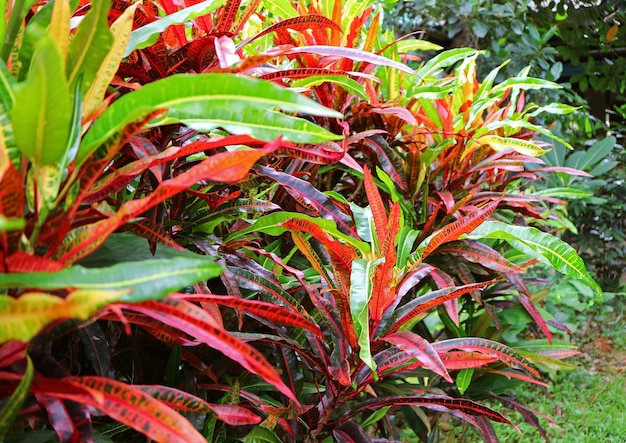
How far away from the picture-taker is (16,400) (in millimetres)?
420

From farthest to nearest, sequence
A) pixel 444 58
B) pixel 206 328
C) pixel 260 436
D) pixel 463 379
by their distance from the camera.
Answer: pixel 444 58 → pixel 463 379 → pixel 260 436 → pixel 206 328

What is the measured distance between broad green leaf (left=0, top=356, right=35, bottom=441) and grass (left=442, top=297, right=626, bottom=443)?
1395mm

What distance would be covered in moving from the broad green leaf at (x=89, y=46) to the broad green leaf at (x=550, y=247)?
62cm

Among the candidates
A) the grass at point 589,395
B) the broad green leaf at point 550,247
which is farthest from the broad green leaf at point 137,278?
the grass at point 589,395

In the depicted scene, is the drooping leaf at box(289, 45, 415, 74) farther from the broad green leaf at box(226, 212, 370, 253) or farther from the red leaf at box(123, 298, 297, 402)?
the red leaf at box(123, 298, 297, 402)

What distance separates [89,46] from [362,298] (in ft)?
1.29

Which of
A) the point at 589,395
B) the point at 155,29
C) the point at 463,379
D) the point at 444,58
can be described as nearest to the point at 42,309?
the point at 155,29

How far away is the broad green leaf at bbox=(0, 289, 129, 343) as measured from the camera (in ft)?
1.16

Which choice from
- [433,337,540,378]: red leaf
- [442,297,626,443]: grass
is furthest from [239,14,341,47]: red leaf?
[442,297,626,443]: grass

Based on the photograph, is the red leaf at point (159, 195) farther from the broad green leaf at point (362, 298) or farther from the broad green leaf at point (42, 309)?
the broad green leaf at point (362, 298)

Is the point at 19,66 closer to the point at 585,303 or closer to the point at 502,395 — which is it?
the point at 502,395

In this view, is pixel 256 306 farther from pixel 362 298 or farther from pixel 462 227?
pixel 462 227

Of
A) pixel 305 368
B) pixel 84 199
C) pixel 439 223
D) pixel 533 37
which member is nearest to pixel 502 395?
pixel 439 223

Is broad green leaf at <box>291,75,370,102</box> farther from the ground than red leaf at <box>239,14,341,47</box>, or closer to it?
closer to it
